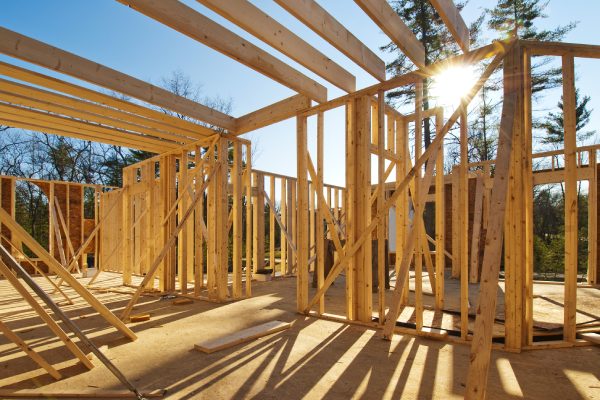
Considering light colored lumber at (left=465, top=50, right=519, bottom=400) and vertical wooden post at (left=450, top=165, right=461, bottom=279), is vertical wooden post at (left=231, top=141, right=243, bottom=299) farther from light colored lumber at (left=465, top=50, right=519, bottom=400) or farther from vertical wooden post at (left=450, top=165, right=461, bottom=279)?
vertical wooden post at (left=450, top=165, right=461, bottom=279)

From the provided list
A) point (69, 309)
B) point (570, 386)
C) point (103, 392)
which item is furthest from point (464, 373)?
point (69, 309)

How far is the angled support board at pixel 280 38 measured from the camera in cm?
324

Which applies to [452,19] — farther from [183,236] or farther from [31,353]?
[183,236]

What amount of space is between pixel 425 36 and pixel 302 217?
12069mm

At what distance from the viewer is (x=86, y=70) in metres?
4.23

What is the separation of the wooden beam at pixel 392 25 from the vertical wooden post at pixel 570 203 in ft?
4.94

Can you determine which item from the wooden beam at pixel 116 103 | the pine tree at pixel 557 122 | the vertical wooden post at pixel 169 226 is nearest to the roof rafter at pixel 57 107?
the wooden beam at pixel 116 103

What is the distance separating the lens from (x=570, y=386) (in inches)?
103

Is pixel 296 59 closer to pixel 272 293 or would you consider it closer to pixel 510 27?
pixel 272 293

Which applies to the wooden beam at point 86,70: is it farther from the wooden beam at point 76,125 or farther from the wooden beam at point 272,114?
the wooden beam at point 76,125

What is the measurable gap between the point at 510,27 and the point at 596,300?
492 inches

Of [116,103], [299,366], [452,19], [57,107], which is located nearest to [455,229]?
[452,19]

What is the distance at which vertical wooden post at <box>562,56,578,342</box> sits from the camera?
3484 millimetres

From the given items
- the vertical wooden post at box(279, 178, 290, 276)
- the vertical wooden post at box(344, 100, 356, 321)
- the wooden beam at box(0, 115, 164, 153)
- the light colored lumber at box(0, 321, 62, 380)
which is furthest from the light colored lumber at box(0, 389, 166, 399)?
the vertical wooden post at box(279, 178, 290, 276)
